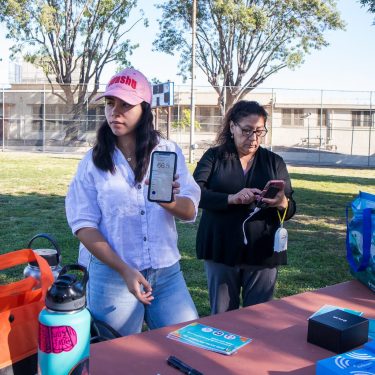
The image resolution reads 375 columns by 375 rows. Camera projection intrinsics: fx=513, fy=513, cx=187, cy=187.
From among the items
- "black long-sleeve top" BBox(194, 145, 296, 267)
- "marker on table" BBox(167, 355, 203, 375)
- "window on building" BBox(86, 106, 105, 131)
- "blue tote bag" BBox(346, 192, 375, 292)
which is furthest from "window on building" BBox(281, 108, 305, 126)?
"marker on table" BBox(167, 355, 203, 375)

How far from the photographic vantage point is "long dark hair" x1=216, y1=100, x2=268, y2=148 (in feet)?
9.52

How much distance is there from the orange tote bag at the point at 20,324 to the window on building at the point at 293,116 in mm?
34654

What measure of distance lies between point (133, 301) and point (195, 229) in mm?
Result: 5441

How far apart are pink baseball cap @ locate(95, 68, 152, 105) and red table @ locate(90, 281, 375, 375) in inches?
36.9

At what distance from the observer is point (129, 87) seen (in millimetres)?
2135

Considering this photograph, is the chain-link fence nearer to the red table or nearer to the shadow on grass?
the shadow on grass

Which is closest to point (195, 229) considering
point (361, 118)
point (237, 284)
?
point (237, 284)

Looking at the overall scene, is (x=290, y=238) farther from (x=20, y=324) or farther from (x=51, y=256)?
(x=20, y=324)

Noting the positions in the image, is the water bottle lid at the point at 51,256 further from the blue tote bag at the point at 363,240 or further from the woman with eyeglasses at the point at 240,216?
the blue tote bag at the point at 363,240

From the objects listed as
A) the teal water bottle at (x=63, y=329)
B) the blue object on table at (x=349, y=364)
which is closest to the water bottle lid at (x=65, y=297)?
the teal water bottle at (x=63, y=329)

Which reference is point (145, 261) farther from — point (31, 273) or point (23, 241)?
point (23, 241)

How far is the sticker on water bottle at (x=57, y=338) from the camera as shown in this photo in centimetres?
119

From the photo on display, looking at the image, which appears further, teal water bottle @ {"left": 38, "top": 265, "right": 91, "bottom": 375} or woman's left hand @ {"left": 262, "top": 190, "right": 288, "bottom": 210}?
woman's left hand @ {"left": 262, "top": 190, "right": 288, "bottom": 210}

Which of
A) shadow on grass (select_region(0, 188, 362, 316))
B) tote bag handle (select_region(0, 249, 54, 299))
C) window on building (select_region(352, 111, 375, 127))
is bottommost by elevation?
shadow on grass (select_region(0, 188, 362, 316))
